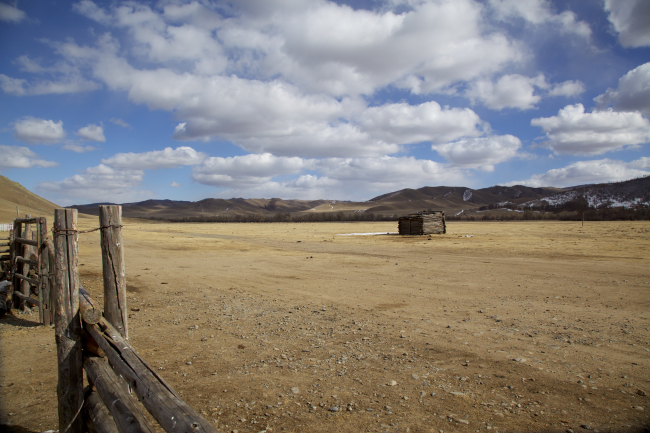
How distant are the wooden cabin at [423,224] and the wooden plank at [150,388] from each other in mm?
31400

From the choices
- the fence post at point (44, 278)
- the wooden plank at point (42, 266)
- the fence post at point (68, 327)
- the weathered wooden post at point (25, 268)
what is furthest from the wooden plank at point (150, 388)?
the weathered wooden post at point (25, 268)

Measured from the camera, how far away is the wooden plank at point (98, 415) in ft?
10.5

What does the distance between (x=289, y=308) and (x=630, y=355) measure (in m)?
6.09

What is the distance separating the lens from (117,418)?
2.87 m

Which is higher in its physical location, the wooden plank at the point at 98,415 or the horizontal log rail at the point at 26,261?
the horizontal log rail at the point at 26,261

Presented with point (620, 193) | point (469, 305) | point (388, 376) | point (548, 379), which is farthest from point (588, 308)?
point (620, 193)

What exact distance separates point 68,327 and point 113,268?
74 centimetres

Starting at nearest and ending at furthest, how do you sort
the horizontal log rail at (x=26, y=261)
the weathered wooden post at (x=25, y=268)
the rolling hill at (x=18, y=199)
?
the horizontal log rail at (x=26, y=261)
the weathered wooden post at (x=25, y=268)
the rolling hill at (x=18, y=199)

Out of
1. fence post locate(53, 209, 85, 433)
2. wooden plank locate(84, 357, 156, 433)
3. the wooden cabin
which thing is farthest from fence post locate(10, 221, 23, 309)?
the wooden cabin

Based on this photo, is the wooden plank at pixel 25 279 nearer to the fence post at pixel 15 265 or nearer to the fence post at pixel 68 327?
the fence post at pixel 15 265

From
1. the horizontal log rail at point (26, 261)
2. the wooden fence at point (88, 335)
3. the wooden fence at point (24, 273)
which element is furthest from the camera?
the horizontal log rail at point (26, 261)

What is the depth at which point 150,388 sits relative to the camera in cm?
258

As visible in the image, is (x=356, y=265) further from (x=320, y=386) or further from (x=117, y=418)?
(x=117, y=418)

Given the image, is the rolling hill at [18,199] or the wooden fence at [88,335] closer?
the wooden fence at [88,335]
